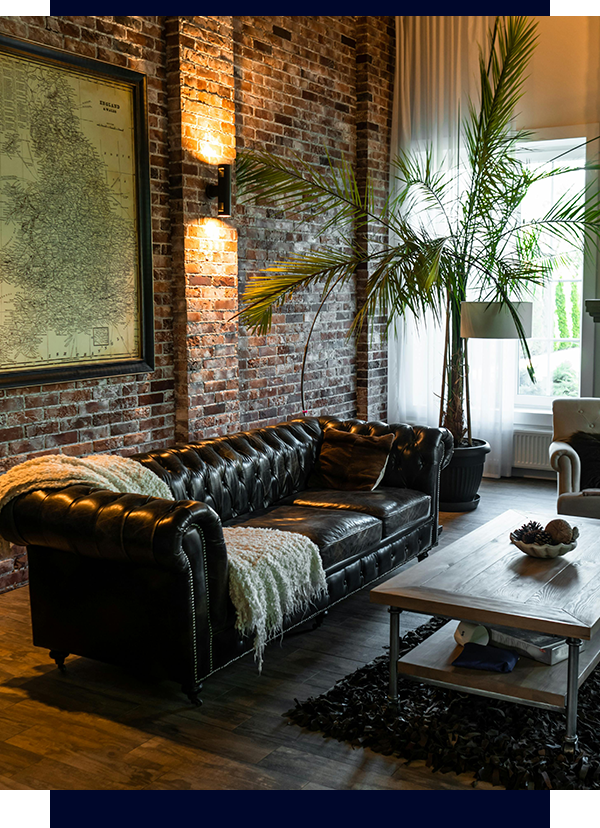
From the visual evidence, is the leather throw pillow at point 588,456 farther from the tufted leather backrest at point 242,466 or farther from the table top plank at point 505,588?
the tufted leather backrest at point 242,466

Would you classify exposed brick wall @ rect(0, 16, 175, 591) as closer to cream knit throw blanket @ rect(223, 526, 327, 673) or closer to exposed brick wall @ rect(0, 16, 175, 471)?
exposed brick wall @ rect(0, 16, 175, 471)

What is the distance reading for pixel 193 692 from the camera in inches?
119

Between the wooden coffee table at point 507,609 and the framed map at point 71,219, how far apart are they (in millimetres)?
2336

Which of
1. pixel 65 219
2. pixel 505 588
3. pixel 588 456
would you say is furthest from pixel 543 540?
pixel 65 219

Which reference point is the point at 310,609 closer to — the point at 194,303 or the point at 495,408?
the point at 194,303

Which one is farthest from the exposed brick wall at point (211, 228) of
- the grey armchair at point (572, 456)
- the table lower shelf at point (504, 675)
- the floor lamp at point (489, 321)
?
the table lower shelf at point (504, 675)

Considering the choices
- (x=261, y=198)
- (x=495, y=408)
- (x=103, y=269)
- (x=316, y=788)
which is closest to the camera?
(x=316, y=788)

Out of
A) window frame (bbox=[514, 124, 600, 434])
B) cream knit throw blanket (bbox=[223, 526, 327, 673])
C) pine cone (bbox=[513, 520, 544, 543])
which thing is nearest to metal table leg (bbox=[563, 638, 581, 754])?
pine cone (bbox=[513, 520, 544, 543])

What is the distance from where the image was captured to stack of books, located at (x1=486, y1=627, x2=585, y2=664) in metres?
2.97

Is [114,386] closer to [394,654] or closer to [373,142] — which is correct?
[394,654]

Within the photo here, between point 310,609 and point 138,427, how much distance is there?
6.20 feet

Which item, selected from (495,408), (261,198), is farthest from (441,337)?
(261,198)

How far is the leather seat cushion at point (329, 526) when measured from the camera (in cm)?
370

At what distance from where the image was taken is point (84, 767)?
8.61 ft
